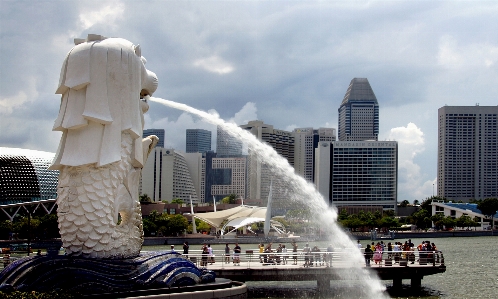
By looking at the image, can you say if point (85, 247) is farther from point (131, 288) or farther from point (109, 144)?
point (109, 144)

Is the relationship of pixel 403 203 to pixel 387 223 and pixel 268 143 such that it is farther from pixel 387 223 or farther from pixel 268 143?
pixel 387 223

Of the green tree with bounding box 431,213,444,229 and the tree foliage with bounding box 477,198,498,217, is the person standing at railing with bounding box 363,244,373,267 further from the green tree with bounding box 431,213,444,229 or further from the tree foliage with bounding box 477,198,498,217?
the tree foliage with bounding box 477,198,498,217

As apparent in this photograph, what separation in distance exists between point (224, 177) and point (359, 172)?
50291mm

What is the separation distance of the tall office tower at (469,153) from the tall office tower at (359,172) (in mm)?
45623

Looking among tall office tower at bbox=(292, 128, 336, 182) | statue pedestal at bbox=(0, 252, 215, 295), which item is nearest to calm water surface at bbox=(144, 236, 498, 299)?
statue pedestal at bbox=(0, 252, 215, 295)

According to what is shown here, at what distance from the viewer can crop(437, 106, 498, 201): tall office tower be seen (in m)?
190

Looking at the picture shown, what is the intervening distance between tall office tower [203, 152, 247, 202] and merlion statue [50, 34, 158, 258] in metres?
167

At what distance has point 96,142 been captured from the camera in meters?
16.6

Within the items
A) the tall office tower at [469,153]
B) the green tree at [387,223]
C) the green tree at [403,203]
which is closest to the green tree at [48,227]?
the green tree at [387,223]

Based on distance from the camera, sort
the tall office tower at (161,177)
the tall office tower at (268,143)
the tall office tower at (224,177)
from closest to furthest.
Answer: the tall office tower at (268,143)
the tall office tower at (161,177)
the tall office tower at (224,177)

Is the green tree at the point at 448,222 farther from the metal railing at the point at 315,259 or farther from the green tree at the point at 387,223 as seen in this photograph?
the metal railing at the point at 315,259

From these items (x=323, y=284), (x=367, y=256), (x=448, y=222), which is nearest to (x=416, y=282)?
(x=367, y=256)

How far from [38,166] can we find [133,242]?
257ft

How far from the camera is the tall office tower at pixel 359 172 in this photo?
506 ft
